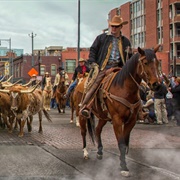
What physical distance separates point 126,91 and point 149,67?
794mm

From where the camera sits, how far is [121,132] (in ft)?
24.2

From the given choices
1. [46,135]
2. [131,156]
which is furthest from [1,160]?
[46,135]

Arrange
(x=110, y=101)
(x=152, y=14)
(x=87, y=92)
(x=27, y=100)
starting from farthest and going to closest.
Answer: (x=152, y=14), (x=27, y=100), (x=87, y=92), (x=110, y=101)

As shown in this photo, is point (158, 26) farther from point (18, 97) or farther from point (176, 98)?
point (18, 97)

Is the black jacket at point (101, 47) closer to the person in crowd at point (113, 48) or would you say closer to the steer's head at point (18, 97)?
the person in crowd at point (113, 48)

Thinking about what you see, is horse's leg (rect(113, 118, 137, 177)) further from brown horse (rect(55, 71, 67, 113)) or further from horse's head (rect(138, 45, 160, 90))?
brown horse (rect(55, 71, 67, 113))

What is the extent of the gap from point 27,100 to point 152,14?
6542 cm

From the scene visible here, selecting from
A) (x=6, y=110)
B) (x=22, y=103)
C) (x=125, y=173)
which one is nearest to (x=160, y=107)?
(x=6, y=110)

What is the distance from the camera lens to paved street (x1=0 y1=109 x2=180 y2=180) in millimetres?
7316

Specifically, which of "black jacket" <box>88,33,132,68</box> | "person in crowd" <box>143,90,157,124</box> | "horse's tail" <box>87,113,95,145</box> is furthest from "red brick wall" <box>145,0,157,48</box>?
"black jacket" <box>88,33,132,68</box>

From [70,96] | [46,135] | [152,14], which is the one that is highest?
[152,14]

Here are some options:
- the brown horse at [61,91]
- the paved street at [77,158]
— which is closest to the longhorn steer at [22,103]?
the paved street at [77,158]

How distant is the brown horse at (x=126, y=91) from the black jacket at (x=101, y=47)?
29.4 inches

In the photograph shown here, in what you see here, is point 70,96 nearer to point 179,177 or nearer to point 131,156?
point 131,156
